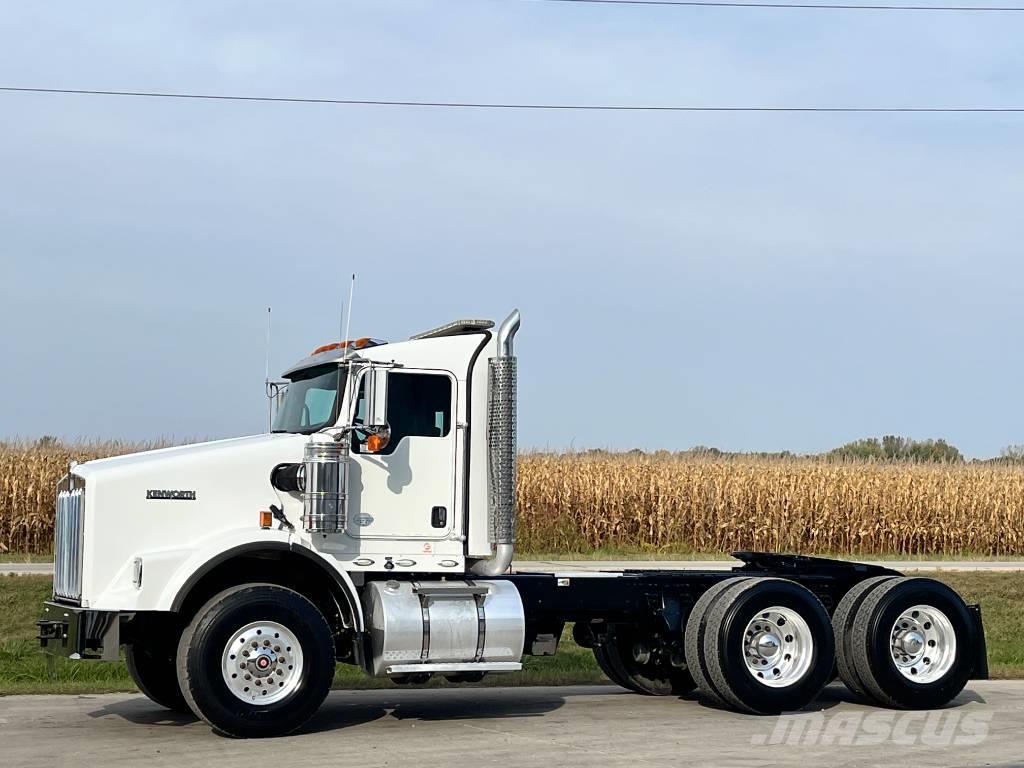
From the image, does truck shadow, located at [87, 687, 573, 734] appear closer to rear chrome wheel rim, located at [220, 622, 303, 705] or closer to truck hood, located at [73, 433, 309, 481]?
rear chrome wheel rim, located at [220, 622, 303, 705]

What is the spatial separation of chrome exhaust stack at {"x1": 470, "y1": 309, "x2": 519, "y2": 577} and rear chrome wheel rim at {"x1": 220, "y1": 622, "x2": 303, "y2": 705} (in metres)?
1.90

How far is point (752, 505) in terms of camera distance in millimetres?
37875

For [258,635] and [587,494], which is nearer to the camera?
[258,635]

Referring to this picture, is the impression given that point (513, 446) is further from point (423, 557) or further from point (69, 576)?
point (69, 576)

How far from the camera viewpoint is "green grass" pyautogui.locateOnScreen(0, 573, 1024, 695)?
15047 millimetres

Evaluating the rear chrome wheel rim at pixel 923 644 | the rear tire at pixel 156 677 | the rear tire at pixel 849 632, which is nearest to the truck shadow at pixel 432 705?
the rear tire at pixel 156 677

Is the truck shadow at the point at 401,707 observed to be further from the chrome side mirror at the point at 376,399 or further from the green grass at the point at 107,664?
the chrome side mirror at the point at 376,399

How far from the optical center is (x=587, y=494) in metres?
36.8

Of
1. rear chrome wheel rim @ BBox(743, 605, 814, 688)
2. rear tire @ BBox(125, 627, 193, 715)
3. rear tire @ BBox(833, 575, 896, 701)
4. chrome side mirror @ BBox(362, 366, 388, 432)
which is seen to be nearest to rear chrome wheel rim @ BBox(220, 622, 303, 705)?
rear tire @ BBox(125, 627, 193, 715)

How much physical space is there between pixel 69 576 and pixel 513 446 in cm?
387

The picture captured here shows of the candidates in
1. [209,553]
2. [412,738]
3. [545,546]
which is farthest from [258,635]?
[545,546]

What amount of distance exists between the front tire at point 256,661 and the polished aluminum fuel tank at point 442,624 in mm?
491

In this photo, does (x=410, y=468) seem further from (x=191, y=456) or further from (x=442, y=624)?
(x=191, y=456)

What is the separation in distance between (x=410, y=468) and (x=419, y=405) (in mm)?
550
